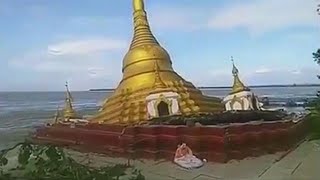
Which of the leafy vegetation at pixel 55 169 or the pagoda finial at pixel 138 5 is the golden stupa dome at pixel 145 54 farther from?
the leafy vegetation at pixel 55 169

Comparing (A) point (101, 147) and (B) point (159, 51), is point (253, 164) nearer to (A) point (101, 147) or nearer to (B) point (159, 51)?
(A) point (101, 147)

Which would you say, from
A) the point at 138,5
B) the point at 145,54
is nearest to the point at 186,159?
the point at 145,54

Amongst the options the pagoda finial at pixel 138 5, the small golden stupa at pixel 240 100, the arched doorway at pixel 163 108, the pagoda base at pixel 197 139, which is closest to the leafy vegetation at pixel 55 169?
the pagoda base at pixel 197 139

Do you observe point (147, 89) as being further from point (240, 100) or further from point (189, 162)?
point (189, 162)

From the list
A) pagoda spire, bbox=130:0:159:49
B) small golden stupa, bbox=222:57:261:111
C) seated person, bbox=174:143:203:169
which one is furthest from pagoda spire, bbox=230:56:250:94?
seated person, bbox=174:143:203:169

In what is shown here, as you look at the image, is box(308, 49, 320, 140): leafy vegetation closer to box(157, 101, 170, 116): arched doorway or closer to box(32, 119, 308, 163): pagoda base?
box(32, 119, 308, 163): pagoda base

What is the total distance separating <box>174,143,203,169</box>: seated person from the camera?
10.1 meters

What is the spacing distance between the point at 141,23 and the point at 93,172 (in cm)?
930

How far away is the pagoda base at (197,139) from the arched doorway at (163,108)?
1.99m

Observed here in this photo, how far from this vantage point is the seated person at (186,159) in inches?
399

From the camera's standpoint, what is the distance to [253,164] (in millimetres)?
10336

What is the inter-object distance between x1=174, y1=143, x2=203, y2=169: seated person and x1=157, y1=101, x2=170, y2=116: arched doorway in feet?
11.2

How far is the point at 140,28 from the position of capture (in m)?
16.0

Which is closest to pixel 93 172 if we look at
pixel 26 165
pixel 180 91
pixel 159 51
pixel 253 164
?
pixel 26 165
